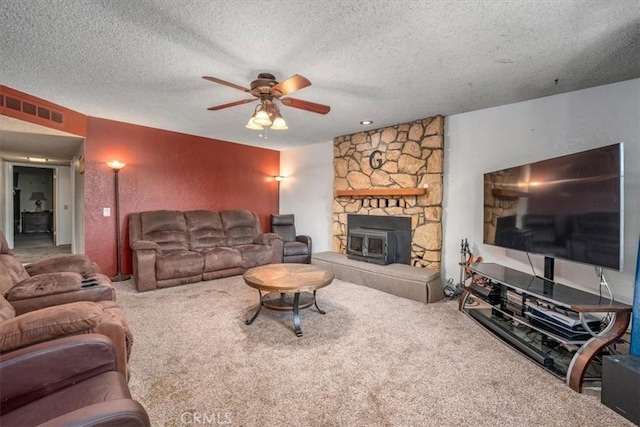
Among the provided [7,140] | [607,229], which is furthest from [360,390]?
[7,140]

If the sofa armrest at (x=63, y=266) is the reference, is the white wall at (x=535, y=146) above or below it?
above

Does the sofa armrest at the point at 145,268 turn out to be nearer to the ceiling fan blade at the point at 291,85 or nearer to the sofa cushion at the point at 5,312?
the sofa cushion at the point at 5,312

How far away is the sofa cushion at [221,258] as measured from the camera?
432 cm

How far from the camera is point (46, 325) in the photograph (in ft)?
4.44

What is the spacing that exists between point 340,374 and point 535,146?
317 centimetres

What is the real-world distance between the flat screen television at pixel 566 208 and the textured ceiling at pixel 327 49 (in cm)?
86

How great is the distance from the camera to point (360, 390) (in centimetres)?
187

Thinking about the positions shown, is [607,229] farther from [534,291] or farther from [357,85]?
[357,85]

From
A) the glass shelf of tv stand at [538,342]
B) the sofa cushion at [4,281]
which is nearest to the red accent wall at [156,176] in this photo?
the sofa cushion at [4,281]

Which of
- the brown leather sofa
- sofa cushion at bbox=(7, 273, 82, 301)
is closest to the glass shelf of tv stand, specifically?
the brown leather sofa

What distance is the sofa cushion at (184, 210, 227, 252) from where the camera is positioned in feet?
15.6

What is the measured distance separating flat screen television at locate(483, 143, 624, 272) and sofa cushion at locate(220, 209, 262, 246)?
3.90m

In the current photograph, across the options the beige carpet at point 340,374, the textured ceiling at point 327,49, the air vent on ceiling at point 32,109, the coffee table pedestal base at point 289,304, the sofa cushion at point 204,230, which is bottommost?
the beige carpet at point 340,374

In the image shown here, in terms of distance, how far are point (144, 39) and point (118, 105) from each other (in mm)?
1912
